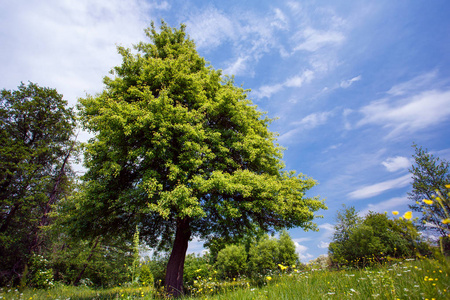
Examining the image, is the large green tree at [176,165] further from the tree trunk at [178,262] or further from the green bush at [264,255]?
the green bush at [264,255]

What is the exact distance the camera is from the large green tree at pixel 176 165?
31.4 ft

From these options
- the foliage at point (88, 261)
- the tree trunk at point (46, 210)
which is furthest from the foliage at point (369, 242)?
the tree trunk at point (46, 210)

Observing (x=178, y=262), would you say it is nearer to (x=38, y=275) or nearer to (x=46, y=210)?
(x=38, y=275)

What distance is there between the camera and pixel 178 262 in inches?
430

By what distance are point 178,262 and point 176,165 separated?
5536 millimetres

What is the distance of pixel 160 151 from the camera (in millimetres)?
9875

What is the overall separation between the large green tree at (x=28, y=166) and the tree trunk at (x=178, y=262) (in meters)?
14.0

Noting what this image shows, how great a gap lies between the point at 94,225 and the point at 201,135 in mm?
7852

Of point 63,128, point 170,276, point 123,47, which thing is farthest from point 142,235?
point 63,128

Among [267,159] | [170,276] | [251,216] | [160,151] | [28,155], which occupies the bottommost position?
[170,276]

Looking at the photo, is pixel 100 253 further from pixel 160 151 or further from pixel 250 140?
pixel 250 140

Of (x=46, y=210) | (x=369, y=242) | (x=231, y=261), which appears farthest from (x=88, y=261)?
(x=369, y=242)

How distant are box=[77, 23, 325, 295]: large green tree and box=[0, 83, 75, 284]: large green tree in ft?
39.9

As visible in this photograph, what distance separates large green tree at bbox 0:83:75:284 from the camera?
18.1 meters
